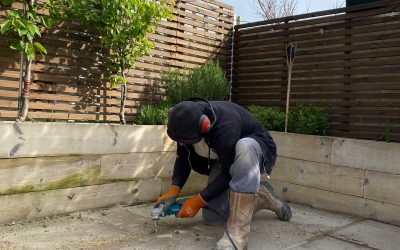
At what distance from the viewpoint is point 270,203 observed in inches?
138

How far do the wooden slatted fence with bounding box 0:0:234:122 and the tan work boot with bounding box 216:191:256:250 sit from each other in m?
2.51

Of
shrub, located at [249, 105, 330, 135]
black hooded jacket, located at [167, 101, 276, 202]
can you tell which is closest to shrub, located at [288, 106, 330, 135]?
shrub, located at [249, 105, 330, 135]

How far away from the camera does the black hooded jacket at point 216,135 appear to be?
2.67m

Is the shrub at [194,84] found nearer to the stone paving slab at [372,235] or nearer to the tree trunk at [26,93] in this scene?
the tree trunk at [26,93]

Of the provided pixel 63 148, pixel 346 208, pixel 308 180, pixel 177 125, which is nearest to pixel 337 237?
pixel 346 208

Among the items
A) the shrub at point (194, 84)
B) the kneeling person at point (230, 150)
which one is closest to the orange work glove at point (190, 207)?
the kneeling person at point (230, 150)

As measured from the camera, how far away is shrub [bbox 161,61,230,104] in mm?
5133

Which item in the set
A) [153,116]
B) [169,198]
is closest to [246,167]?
[169,198]

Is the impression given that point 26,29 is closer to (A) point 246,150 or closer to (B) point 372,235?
(A) point 246,150

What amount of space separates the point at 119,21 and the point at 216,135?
2.24 meters

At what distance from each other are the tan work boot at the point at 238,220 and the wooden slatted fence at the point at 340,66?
7.25 feet

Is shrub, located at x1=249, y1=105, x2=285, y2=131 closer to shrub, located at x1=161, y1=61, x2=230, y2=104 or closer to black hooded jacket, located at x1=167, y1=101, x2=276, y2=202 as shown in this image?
shrub, located at x1=161, y1=61, x2=230, y2=104

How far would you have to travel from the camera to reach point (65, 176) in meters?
3.51

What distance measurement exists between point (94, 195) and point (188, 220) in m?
0.95
